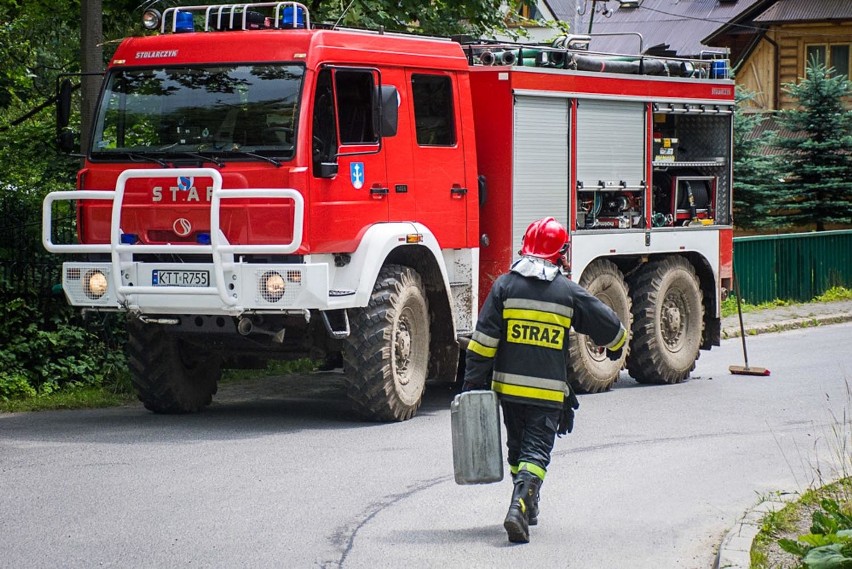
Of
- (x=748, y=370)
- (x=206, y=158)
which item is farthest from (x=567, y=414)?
(x=748, y=370)

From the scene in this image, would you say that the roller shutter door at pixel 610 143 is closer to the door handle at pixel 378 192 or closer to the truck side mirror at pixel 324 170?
the door handle at pixel 378 192

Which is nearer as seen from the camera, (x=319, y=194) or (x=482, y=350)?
(x=482, y=350)

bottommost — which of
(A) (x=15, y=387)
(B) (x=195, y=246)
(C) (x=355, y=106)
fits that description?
(A) (x=15, y=387)

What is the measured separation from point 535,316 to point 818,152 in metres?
25.3

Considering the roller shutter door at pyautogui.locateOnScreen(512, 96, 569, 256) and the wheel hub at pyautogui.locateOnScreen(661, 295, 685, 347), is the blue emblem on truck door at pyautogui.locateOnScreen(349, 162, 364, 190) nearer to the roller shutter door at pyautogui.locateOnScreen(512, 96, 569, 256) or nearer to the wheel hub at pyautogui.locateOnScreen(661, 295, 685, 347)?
the roller shutter door at pyautogui.locateOnScreen(512, 96, 569, 256)

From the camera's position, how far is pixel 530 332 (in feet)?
24.6

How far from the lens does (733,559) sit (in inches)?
269

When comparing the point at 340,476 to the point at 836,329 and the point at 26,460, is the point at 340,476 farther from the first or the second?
the point at 836,329

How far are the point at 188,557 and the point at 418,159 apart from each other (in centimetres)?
556

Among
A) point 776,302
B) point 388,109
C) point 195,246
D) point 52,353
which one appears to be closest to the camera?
point 195,246

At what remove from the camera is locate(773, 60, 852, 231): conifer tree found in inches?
1219

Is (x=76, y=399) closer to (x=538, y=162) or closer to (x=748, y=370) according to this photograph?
(x=538, y=162)

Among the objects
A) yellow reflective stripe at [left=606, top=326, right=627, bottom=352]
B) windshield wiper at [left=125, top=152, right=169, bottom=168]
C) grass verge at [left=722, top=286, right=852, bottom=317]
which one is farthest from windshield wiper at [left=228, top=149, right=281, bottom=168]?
grass verge at [left=722, top=286, right=852, bottom=317]

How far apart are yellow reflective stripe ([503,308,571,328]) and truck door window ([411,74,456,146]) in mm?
4647
